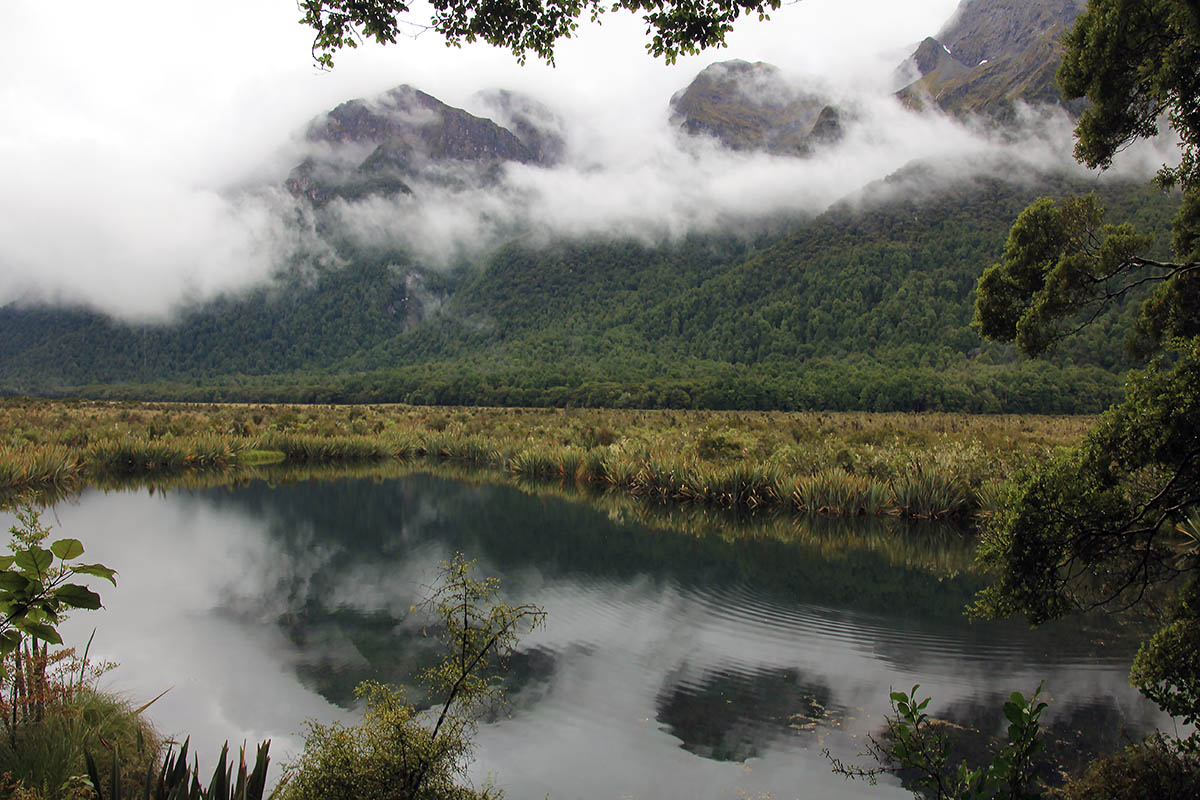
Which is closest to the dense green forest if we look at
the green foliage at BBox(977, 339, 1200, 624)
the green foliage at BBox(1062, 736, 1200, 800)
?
the green foliage at BBox(977, 339, 1200, 624)

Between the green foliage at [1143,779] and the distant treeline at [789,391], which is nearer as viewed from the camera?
the green foliage at [1143,779]

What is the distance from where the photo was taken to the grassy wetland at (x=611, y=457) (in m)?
15.6

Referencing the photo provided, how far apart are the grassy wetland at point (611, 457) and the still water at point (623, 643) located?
73.0 inches

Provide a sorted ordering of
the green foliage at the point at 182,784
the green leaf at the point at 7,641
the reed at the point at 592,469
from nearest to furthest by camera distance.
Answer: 1. the green leaf at the point at 7,641
2. the green foliage at the point at 182,784
3. the reed at the point at 592,469

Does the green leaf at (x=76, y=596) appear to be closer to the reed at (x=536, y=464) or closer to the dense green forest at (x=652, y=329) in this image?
the reed at (x=536, y=464)

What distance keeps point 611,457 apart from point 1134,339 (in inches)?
597

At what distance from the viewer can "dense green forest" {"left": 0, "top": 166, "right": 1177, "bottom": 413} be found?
71.1 metres

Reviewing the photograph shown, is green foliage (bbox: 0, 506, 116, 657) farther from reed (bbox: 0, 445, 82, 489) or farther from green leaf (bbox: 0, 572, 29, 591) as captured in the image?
reed (bbox: 0, 445, 82, 489)

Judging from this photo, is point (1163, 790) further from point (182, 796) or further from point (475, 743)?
point (182, 796)

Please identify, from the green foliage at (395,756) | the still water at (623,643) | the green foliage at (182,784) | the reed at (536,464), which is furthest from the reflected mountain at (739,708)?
the reed at (536,464)

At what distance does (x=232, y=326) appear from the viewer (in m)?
159

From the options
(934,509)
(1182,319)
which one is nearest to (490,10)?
(1182,319)

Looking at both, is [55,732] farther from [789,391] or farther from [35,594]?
[789,391]

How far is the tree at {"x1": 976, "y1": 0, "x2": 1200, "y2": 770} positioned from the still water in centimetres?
172
